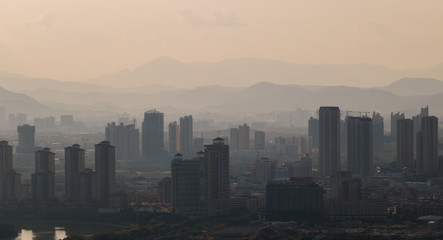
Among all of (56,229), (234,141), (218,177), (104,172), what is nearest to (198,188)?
(218,177)

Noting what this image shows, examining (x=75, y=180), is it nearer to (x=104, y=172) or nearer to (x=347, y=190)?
(x=104, y=172)

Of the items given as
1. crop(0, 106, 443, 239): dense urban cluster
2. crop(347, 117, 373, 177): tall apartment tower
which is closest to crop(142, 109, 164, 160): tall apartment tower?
crop(0, 106, 443, 239): dense urban cluster

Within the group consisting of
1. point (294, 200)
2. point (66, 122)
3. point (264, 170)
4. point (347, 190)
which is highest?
point (66, 122)

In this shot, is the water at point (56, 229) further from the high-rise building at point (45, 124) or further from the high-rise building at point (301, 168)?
the high-rise building at point (45, 124)

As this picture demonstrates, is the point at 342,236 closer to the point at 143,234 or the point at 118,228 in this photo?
the point at 143,234

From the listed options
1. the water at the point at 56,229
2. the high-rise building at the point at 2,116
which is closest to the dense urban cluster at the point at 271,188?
the water at the point at 56,229
